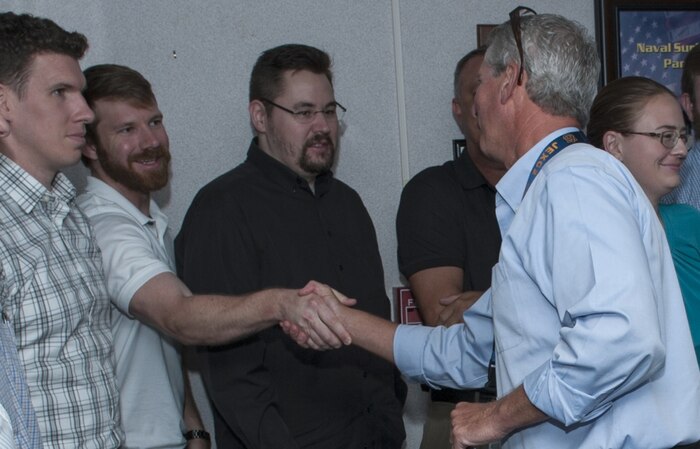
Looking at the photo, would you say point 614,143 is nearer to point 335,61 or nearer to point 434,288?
point 434,288

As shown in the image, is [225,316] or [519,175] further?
Answer: [225,316]

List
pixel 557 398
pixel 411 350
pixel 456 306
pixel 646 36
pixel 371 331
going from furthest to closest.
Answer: pixel 646 36
pixel 456 306
pixel 371 331
pixel 411 350
pixel 557 398

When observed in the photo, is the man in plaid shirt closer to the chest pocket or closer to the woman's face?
the chest pocket

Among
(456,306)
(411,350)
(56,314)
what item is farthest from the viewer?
(456,306)

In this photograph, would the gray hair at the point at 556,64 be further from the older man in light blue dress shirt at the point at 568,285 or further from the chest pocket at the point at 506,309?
the chest pocket at the point at 506,309

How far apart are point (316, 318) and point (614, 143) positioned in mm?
Answer: 1066

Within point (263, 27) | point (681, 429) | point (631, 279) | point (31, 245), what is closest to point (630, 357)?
point (631, 279)

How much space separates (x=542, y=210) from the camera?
1.80 meters

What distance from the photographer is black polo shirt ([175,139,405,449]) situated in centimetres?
279

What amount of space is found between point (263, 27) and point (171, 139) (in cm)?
51

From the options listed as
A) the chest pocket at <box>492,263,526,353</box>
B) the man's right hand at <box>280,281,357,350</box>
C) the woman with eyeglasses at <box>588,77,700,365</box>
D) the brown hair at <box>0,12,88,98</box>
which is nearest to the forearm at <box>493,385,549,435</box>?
the chest pocket at <box>492,263,526,353</box>

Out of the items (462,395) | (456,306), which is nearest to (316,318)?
(456,306)

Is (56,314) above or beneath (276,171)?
beneath

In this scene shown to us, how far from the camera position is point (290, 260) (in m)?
2.95
